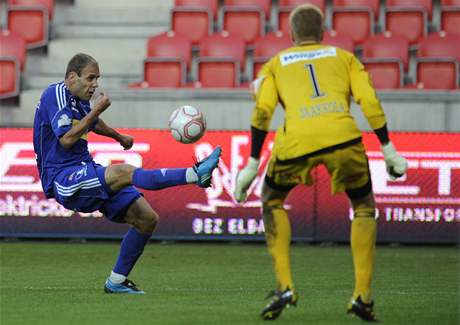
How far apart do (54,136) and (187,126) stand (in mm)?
1110

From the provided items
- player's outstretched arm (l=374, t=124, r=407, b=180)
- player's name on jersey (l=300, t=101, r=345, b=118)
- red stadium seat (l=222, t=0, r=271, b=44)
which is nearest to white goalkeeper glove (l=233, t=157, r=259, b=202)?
player's name on jersey (l=300, t=101, r=345, b=118)

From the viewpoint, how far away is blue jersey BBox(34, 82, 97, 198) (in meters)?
9.21

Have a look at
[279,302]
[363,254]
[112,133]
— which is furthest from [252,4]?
[279,302]

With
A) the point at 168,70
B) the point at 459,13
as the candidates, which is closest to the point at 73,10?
the point at 168,70

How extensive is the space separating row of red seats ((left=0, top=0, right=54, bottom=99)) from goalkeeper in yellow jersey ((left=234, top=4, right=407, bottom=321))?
35.6ft

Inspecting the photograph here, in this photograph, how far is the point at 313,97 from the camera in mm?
7547

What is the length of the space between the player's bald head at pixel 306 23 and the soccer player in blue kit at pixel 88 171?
1580 millimetres

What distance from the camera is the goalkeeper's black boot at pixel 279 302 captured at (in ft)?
24.2

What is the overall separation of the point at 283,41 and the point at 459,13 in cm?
294

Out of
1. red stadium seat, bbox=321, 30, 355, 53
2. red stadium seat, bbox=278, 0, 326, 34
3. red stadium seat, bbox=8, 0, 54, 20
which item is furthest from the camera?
red stadium seat, bbox=8, 0, 54, 20

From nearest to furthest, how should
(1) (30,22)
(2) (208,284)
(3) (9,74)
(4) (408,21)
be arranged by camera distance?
1. (2) (208,284)
2. (3) (9,74)
3. (4) (408,21)
4. (1) (30,22)

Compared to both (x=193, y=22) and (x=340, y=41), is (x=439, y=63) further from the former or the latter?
(x=193, y=22)

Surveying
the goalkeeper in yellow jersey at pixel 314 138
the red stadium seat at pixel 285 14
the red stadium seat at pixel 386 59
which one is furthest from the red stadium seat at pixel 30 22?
the goalkeeper in yellow jersey at pixel 314 138

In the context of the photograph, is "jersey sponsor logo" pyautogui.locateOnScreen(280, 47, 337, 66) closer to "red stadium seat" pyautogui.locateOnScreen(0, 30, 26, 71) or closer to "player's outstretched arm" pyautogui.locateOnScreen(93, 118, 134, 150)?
"player's outstretched arm" pyautogui.locateOnScreen(93, 118, 134, 150)
